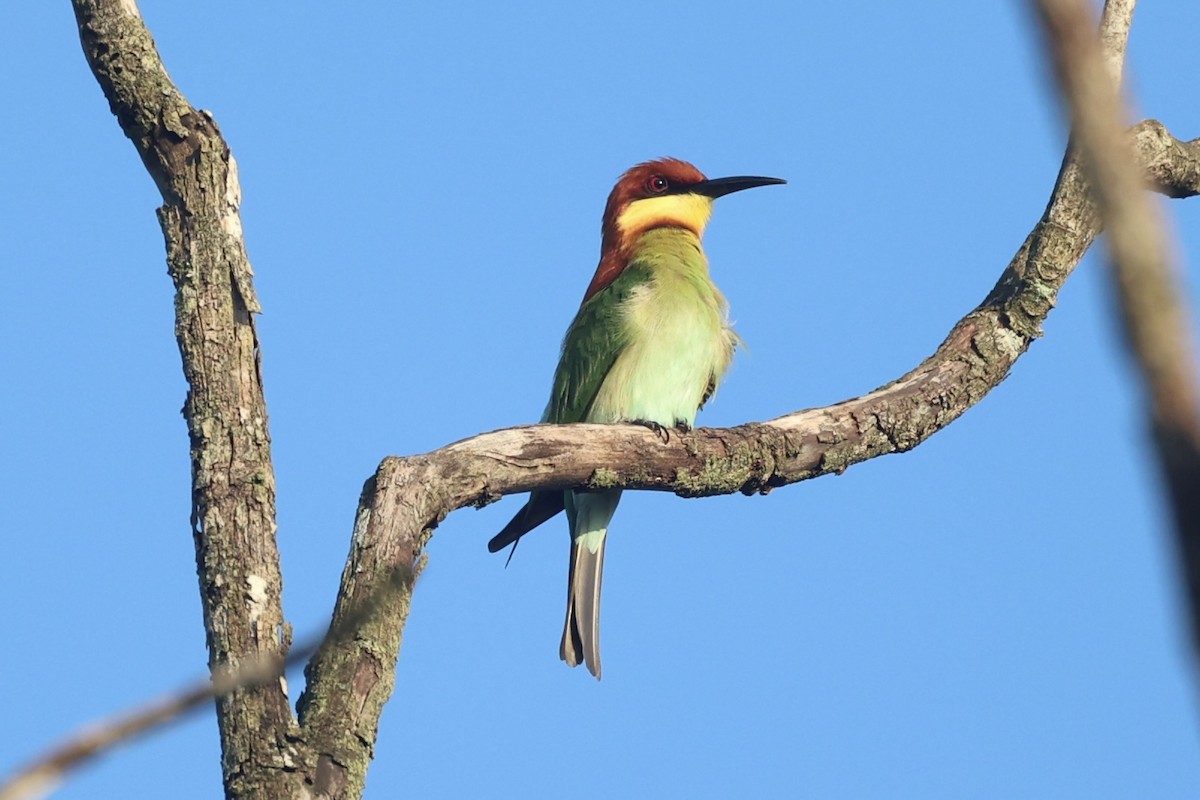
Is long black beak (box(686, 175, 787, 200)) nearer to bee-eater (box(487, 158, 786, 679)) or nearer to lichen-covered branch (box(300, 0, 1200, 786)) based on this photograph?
bee-eater (box(487, 158, 786, 679))

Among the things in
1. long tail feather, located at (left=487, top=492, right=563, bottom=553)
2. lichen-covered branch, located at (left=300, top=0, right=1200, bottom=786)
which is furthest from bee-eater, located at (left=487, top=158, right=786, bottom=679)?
lichen-covered branch, located at (left=300, top=0, right=1200, bottom=786)

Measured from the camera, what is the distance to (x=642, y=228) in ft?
23.1

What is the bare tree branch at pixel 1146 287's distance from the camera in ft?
1.82

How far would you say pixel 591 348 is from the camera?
614 centimetres

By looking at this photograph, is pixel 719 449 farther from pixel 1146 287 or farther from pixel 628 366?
pixel 1146 287

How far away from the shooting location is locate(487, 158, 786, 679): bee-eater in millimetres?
5820

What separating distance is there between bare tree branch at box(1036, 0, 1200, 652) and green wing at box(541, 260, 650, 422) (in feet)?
17.9

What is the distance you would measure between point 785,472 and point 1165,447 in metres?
4.13

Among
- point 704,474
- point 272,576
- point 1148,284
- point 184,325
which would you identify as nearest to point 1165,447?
point 1148,284

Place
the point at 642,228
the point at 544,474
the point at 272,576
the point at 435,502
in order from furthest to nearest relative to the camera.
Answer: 1. the point at 642,228
2. the point at 544,474
3. the point at 435,502
4. the point at 272,576

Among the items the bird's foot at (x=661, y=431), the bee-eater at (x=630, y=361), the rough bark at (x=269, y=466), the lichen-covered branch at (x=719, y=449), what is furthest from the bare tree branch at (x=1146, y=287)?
the bee-eater at (x=630, y=361)

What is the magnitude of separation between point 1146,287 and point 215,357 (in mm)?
3259

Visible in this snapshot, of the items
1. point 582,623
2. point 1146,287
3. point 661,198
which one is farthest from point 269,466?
point 661,198

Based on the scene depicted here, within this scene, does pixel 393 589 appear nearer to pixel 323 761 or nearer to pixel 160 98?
pixel 323 761
